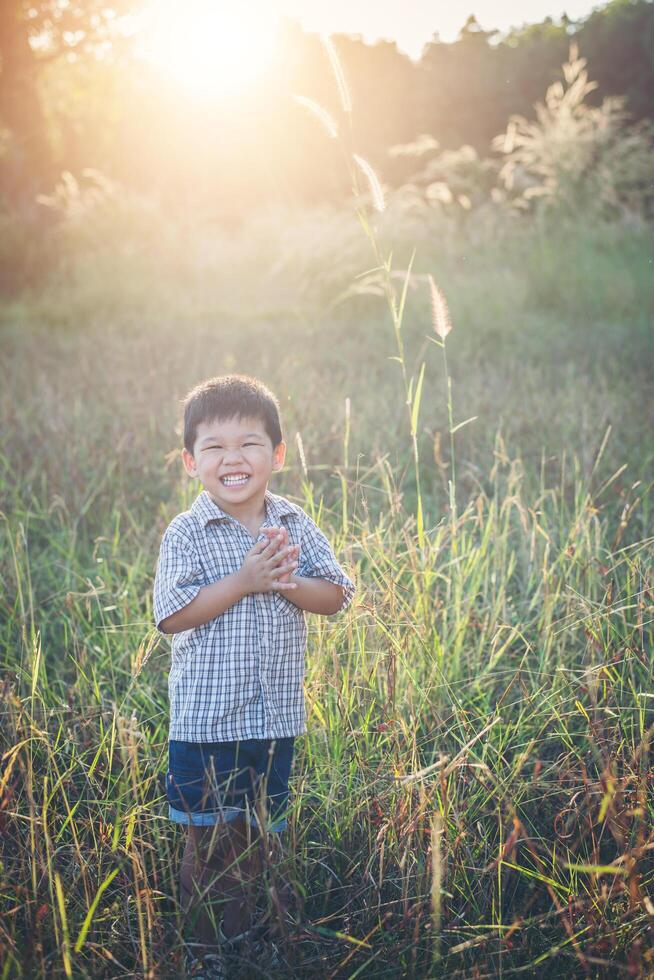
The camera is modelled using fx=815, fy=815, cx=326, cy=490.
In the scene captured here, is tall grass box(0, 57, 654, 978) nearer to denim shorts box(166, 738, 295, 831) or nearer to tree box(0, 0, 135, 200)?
denim shorts box(166, 738, 295, 831)

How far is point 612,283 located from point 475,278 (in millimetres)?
1245

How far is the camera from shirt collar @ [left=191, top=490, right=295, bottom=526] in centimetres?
174

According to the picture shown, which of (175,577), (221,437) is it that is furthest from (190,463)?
(175,577)

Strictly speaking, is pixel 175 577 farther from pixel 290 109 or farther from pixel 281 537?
pixel 290 109

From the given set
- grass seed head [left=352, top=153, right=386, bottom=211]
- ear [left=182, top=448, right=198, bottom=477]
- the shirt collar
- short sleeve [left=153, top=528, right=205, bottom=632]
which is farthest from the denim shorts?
grass seed head [left=352, top=153, right=386, bottom=211]

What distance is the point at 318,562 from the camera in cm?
182

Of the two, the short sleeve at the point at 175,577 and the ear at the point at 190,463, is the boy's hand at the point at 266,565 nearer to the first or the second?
the short sleeve at the point at 175,577

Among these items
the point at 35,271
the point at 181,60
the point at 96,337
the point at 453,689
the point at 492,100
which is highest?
the point at 492,100

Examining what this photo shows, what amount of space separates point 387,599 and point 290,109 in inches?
702

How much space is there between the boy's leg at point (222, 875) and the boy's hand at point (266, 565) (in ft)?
1.52

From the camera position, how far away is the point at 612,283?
7.00m

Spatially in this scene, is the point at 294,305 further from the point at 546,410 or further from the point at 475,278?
the point at 546,410

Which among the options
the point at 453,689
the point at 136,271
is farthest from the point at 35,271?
the point at 453,689

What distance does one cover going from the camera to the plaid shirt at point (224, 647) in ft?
5.49
